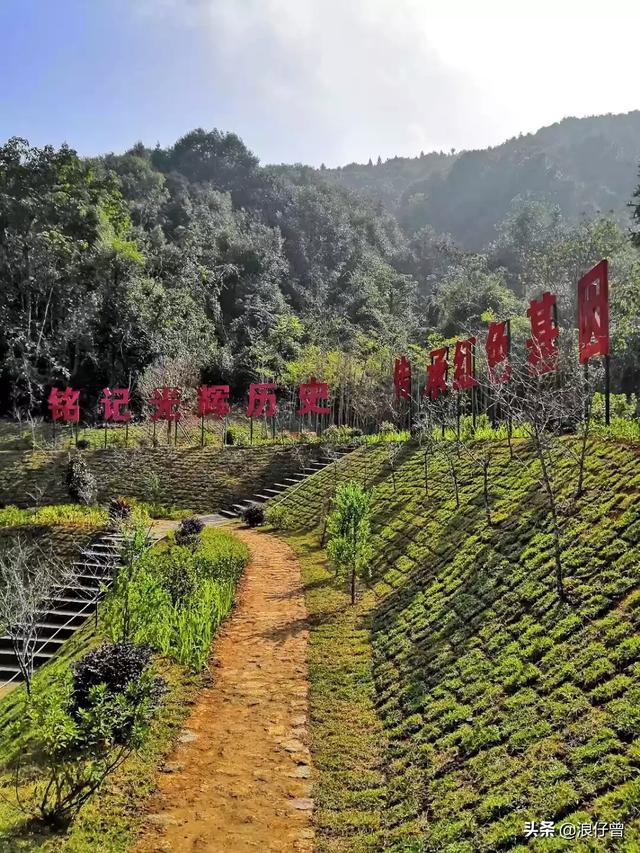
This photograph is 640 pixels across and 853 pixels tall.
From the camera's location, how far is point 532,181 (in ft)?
191

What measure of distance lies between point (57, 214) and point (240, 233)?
13273 millimetres

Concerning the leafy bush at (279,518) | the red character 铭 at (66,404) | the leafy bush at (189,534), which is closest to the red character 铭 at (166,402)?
the red character 铭 at (66,404)

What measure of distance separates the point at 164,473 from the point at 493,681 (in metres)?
14.5

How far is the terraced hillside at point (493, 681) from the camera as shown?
9.06 feet

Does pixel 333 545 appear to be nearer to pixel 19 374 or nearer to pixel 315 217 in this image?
pixel 19 374

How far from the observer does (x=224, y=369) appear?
28.7 meters

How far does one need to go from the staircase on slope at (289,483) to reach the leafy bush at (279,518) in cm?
168

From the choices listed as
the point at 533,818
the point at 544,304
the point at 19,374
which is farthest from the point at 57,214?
the point at 533,818

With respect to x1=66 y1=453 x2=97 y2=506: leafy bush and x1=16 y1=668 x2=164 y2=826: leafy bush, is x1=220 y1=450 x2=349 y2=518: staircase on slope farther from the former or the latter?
x1=16 y1=668 x2=164 y2=826: leafy bush

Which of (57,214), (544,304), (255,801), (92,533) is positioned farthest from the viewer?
(57,214)

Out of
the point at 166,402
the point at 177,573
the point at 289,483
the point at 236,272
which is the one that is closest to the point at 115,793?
the point at 177,573

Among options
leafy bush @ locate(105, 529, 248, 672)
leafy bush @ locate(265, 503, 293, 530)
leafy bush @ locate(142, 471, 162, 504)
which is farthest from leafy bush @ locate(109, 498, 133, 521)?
leafy bush @ locate(105, 529, 248, 672)

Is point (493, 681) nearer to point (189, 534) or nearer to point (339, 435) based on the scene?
point (189, 534)

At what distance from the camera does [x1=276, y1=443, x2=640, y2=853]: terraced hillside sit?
9.06 ft
